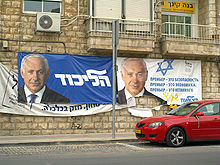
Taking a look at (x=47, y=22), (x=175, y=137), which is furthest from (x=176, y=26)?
(x=175, y=137)

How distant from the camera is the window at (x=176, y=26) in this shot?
17.9m

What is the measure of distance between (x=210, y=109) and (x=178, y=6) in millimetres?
8411

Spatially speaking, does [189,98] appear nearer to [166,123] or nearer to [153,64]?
[153,64]

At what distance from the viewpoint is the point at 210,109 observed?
38.9ft

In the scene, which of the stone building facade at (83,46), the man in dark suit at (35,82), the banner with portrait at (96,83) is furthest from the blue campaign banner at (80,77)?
the stone building facade at (83,46)

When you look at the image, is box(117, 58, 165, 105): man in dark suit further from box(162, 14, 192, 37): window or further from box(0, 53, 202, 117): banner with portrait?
box(162, 14, 192, 37): window

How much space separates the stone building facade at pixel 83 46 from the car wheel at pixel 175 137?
17.3 feet

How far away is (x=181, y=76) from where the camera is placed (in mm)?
17578

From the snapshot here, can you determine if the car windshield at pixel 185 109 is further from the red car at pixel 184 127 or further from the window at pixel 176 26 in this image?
the window at pixel 176 26

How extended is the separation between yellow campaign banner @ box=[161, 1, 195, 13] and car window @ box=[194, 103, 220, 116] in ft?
25.5

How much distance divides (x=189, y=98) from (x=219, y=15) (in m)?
4.66

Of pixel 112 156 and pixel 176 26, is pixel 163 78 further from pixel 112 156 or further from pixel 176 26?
pixel 112 156

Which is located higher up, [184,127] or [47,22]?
[47,22]

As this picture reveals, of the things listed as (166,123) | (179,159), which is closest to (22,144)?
(166,123)
